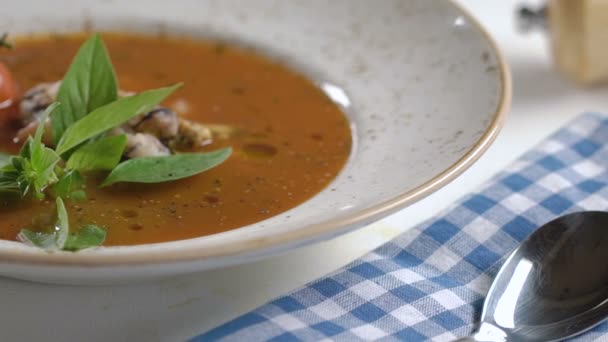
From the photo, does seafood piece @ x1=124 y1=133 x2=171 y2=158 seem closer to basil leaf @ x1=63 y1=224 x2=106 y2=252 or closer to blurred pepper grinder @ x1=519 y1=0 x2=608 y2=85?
basil leaf @ x1=63 y1=224 x2=106 y2=252

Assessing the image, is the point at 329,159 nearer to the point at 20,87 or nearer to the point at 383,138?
the point at 383,138

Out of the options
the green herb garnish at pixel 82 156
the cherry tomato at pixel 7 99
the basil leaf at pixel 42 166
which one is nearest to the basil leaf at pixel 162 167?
the green herb garnish at pixel 82 156

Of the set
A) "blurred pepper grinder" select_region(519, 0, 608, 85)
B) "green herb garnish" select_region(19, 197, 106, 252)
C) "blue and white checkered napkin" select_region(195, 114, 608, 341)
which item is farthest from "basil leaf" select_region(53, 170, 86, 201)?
"blurred pepper grinder" select_region(519, 0, 608, 85)

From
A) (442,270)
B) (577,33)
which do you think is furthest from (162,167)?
(577,33)

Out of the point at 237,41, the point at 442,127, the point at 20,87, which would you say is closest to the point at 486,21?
the point at 237,41

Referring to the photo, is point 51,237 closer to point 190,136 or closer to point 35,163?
point 35,163

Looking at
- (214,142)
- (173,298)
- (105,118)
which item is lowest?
(173,298)

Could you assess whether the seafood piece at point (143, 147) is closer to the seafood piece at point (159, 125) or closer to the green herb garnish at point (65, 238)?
the seafood piece at point (159, 125)

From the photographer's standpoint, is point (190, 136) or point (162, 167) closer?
point (162, 167)
